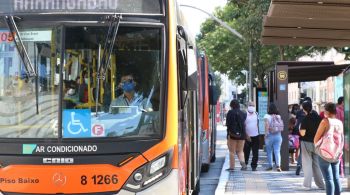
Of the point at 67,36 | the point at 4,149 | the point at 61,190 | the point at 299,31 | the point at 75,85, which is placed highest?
the point at 299,31

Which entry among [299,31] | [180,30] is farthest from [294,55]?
[180,30]

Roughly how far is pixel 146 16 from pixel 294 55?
28.9 metres

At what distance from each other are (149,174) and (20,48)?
1.85 m

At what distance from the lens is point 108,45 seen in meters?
6.60

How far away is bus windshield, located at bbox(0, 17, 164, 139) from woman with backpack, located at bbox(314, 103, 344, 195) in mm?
3619

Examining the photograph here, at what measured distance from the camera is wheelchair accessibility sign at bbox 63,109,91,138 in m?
6.50

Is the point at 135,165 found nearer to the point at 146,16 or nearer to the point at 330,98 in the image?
the point at 146,16

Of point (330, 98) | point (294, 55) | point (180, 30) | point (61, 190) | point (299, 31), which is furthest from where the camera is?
point (330, 98)

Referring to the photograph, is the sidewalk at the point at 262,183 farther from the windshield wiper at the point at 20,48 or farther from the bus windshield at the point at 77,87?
the windshield wiper at the point at 20,48

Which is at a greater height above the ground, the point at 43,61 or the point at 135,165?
the point at 43,61

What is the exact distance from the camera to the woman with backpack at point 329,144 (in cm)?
934

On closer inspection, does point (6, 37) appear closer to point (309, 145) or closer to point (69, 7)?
point (69, 7)

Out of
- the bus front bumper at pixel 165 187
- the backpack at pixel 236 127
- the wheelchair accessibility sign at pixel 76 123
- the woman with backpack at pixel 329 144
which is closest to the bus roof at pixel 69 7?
the wheelchair accessibility sign at pixel 76 123

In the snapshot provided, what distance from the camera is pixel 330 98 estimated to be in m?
64.0
